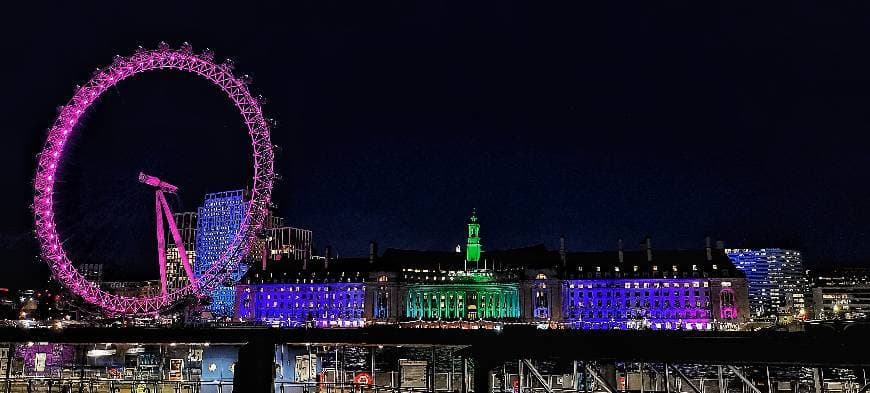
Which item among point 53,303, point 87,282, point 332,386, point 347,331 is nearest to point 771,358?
point 332,386

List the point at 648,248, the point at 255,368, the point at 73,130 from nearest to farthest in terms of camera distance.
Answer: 1. the point at 255,368
2. the point at 73,130
3. the point at 648,248

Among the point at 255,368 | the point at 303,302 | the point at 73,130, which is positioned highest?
the point at 73,130

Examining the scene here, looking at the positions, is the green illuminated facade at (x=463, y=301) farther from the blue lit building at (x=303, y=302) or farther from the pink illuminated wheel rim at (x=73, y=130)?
the pink illuminated wheel rim at (x=73, y=130)

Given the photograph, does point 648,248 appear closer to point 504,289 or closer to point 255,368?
point 504,289

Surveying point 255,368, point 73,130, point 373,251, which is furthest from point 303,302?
point 255,368

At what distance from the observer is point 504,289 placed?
154m

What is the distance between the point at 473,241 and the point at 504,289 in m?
18.7

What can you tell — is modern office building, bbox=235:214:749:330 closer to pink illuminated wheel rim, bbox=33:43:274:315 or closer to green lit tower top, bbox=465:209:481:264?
green lit tower top, bbox=465:209:481:264

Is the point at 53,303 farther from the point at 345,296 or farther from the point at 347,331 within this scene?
the point at 347,331

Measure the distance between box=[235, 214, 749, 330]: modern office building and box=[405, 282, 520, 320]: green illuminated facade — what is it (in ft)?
0.68

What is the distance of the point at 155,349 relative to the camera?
68750mm

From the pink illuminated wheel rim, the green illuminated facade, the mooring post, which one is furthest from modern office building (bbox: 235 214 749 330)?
the mooring post

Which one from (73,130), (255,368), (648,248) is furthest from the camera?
(648,248)

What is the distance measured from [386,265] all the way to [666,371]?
150m
